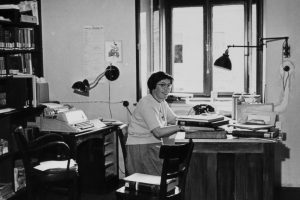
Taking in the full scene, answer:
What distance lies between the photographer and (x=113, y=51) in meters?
5.09

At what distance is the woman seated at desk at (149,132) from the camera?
360 cm

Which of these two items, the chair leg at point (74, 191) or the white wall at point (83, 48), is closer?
the chair leg at point (74, 191)

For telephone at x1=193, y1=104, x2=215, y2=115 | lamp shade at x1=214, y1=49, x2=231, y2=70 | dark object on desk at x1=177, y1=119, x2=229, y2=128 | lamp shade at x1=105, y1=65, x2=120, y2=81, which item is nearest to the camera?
dark object on desk at x1=177, y1=119, x2=229, y2=128

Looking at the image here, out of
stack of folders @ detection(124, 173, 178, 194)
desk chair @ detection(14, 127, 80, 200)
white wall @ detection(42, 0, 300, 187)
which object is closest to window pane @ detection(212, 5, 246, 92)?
white wall @ detection(42, 0, 300, 187)

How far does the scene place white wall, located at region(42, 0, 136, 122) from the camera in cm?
506

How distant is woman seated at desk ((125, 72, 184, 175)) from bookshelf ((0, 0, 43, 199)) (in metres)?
1.32

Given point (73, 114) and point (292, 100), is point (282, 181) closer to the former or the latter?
point (292, 100)

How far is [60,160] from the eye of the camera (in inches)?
162

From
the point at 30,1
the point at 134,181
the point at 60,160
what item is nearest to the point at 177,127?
the point at 134,181

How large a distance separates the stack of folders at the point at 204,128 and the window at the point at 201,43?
169 centimetres

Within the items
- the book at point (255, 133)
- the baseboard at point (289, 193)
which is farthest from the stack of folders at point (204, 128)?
the baseboard at point (289, 193)

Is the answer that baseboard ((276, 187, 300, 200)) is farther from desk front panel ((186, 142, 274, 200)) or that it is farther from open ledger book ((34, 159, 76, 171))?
open ledger book ((34, 159, 76, 171))

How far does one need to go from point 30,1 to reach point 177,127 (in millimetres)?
2478

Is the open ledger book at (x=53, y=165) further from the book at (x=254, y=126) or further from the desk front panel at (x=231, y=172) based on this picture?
the book at (x=254, y=126)
